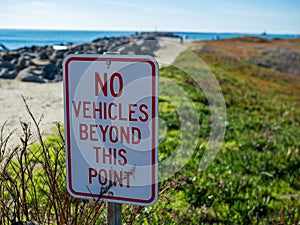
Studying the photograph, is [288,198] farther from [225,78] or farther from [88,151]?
[225,78]

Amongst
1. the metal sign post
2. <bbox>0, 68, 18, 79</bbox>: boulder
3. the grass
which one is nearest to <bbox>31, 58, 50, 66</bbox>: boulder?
<bbox>0, 68, 18, 79</bbox>: boulder

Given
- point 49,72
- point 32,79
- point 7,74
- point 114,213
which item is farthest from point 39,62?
point 114,213

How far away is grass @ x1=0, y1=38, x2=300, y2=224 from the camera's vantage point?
7.50ft

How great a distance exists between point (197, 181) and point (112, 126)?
12.1 ft

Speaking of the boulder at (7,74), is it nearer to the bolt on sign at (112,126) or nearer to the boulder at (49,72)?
the boulder at (49,72)

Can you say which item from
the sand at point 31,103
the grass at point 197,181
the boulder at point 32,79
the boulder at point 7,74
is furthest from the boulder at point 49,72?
the grass at point 197,181

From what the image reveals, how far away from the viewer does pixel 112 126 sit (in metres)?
1.80

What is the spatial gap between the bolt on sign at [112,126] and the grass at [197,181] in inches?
7.0

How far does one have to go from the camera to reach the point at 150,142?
1780mm

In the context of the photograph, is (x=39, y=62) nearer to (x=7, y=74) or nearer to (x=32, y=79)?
(x=7, y=74)

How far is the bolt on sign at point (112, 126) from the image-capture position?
176cm

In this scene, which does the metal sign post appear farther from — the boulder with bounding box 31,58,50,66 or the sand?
the boulder with bounding box 31,58,50,66

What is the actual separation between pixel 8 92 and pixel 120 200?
1041cm

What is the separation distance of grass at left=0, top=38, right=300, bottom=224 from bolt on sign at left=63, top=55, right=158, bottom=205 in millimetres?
177
